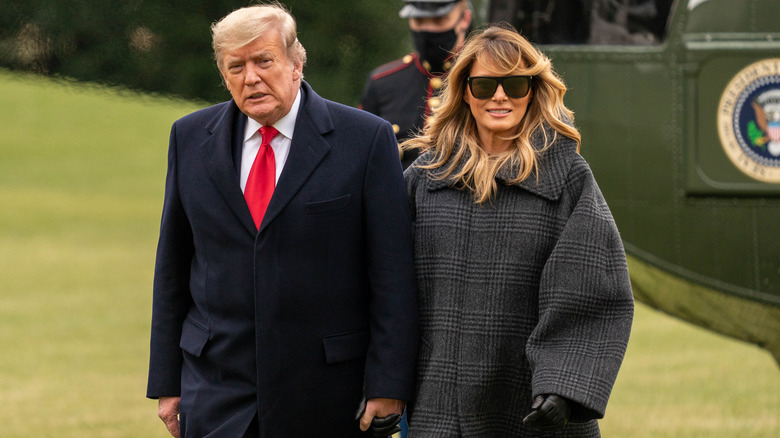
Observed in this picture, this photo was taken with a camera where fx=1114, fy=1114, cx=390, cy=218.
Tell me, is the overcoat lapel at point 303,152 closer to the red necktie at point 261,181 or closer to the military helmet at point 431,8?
the red necktie at point 261,181

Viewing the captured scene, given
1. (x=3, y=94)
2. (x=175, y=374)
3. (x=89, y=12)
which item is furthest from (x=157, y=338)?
(x=3, y=94)

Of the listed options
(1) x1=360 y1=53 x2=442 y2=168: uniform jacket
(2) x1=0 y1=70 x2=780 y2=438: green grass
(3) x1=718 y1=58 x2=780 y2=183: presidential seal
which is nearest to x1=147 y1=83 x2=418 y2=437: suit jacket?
(1) x1=360 y1=53 x2=442 y2=168: uniform jacket

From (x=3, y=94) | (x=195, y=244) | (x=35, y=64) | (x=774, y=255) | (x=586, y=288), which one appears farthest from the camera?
(x=3, y=94)

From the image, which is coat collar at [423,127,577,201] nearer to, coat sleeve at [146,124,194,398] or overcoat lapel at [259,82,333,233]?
overcoat lapel at [259,82,333,233]

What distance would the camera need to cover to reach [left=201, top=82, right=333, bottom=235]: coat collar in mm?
2779

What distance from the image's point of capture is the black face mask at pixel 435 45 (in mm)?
4531

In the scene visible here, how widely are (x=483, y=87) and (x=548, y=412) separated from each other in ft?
2.73

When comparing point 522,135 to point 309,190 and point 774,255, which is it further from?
point 774,255

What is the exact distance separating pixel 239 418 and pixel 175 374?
259 millimetres

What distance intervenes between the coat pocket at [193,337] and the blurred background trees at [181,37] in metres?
15.8

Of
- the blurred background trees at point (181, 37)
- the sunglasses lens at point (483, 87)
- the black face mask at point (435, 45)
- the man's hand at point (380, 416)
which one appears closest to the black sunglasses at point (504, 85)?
the sunglasses lens at point (483, 87)

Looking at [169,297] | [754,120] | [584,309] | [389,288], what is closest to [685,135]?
[754,120]

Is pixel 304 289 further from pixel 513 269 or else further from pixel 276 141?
pixel 513 269

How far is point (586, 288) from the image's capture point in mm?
2695
